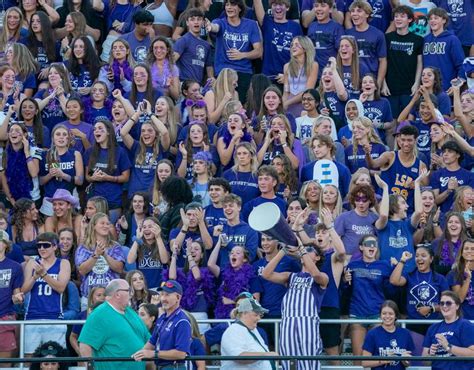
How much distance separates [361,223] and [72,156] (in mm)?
3535

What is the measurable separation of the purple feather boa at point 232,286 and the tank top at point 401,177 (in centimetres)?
235

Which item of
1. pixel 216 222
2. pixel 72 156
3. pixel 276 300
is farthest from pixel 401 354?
pixel 72 156

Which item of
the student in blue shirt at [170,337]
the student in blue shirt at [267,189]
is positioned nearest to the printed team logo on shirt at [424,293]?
the student in blue shirt at [267,189]

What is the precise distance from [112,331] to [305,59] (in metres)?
6.72

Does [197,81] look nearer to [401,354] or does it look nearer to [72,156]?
[72,156]

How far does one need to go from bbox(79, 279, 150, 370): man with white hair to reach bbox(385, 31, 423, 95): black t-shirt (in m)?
7.14

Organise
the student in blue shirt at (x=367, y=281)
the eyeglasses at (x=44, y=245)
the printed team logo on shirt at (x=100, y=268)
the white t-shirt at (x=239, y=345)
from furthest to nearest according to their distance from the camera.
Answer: the printed team logo on shirt at (x=100, y=268)
the eyeglasses at (x=44, y=245)
the student in blue shirt at (x=367, y=281)
the white t-shirt at (x=239, y=345)

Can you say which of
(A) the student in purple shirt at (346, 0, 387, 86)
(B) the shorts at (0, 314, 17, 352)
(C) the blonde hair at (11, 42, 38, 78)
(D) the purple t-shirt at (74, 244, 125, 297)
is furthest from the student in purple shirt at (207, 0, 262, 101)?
(B) the shorts at (0, 314, 17, 352)

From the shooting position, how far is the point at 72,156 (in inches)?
765

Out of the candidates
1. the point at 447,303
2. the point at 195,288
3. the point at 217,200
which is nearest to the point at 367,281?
the point at 447,303

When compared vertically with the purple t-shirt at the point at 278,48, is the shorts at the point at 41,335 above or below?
below

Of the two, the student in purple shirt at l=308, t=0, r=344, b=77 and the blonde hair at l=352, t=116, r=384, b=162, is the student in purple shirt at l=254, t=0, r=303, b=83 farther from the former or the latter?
the blonde hair at l=352, t=116, r=384, b=162

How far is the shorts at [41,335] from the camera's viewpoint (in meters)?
17.0

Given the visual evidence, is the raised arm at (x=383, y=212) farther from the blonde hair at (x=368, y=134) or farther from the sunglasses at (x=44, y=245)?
the sunglasses at (x=44, y=245)
